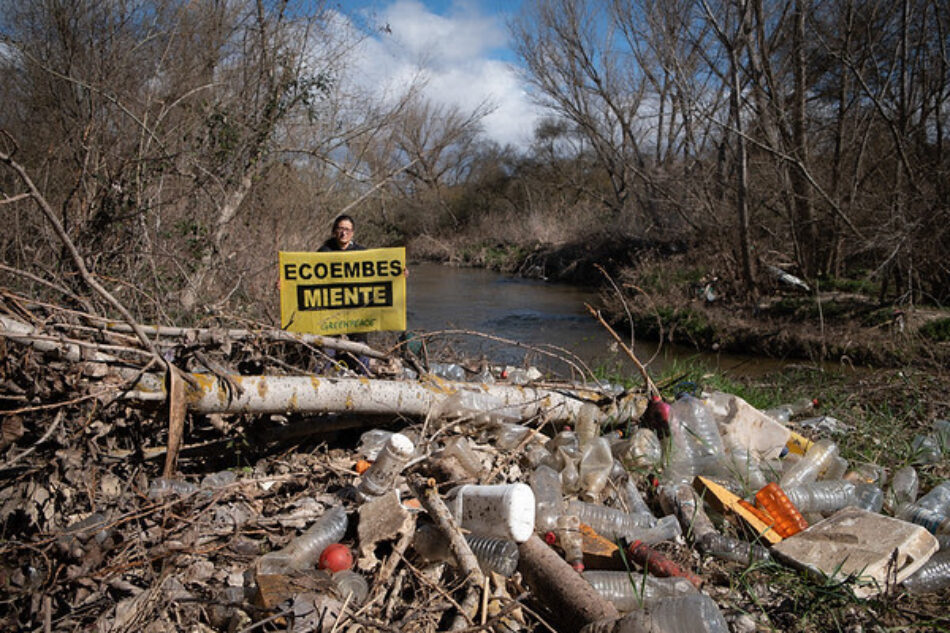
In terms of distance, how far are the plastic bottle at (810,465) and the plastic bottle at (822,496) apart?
0.08 meters

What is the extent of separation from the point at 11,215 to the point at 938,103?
12602 millimetres

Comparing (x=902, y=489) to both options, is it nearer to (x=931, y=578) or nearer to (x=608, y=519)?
(x=931, y=578)

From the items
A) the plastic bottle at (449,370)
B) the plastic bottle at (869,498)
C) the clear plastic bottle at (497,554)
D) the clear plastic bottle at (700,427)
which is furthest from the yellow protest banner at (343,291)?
the plastic bottle at (869,498)

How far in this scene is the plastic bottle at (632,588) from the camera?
2.29 m

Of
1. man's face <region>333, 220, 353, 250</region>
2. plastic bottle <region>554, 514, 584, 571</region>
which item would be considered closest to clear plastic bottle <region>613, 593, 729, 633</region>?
plastic bottle <region>554, 514, 584, 571</region>

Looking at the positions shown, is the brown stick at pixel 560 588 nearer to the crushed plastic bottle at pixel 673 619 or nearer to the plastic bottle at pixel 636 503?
the crushed plastic bottle at pixel 673 619

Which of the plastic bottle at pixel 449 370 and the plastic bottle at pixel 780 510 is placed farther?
the plastic bottle at pixel 449 370

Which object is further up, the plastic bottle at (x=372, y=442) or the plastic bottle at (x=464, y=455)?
the plastic bottle at (x=464, y=455)

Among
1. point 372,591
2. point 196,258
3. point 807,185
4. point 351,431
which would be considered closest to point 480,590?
point 372,591

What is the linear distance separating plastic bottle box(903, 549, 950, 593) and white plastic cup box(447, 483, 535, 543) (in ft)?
5.18

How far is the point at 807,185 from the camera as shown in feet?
40.1

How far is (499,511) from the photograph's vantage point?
2.40 m

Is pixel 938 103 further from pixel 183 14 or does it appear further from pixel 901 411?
pixel 183 14

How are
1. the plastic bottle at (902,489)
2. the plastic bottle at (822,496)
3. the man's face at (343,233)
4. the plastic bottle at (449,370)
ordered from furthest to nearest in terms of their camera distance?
the man's face at (343,233), the plastic bottle at (449,370), the plastic bottle at (902,489), the plastic bottle at (822,496)
